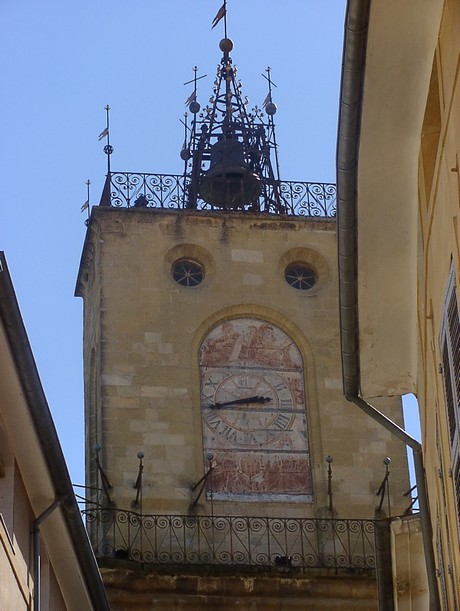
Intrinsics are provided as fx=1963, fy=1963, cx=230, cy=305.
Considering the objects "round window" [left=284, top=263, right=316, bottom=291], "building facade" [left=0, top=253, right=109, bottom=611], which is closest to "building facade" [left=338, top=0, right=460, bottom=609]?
"building facade" [left=0, top=253, right=109, bottom=611]

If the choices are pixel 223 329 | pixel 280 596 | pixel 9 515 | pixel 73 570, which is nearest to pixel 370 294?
pixel 9 515

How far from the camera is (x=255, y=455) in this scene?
96.6 feet

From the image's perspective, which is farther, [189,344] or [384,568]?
[189,344]

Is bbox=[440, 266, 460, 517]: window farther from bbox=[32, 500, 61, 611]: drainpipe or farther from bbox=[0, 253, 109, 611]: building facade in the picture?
bbox=[32, 500, 61, 611]: drainpipe

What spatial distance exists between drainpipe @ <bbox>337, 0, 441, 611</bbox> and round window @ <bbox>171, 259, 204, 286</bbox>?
14817 millimetres

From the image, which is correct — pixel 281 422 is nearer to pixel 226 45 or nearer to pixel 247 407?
pixel 247 407

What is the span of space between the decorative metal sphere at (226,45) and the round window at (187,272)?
5301mm

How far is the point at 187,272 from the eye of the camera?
30.9 meters

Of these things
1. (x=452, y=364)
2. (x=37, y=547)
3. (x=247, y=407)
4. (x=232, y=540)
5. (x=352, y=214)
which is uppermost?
(x=247, y=407)

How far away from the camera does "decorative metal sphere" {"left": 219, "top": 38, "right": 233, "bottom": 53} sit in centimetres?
3466

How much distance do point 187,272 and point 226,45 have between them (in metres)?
5.57

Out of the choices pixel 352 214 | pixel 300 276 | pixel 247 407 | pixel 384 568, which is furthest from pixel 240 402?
pixel 352 214

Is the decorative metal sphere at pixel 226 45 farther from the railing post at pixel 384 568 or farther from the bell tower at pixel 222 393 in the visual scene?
the railing post at pixel 384 568

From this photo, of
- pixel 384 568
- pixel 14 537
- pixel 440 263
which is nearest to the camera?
pixel 440 263
